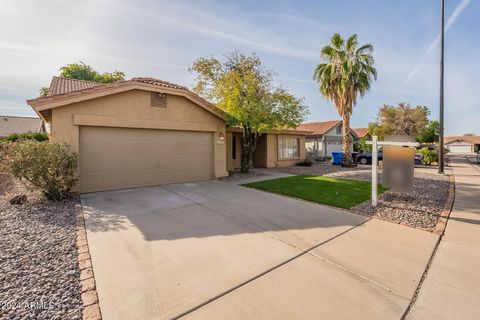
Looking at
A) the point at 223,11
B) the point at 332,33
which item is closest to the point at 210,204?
the point at 223,11

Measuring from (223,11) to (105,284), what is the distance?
10.0 m

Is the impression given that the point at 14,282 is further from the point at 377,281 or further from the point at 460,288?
the point at 460,288

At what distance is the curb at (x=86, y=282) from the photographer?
2.52m

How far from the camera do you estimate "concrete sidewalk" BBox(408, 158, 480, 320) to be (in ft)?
8.68

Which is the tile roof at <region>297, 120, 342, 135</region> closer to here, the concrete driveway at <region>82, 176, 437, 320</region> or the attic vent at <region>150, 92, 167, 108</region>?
the attic vent at <region>150, 92, 167, 108</region>

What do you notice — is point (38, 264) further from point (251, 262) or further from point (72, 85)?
point (72, 85)

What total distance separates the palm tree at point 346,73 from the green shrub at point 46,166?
54.1 feet

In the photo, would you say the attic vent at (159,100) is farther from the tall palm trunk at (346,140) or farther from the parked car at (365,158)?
the parked car at (365,158)

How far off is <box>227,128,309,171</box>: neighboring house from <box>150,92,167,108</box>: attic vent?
20.1 ft

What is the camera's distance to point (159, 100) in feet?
32.2

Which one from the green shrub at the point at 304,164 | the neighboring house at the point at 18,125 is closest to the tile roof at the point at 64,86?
the green shrub at the point at 304,164

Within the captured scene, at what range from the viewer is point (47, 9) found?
23.4 feet

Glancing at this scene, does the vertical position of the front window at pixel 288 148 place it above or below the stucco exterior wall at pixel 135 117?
below

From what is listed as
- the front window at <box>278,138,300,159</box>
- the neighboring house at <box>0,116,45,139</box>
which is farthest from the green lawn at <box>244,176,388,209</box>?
the neighboring house at <box>0,116,45,139</box>
